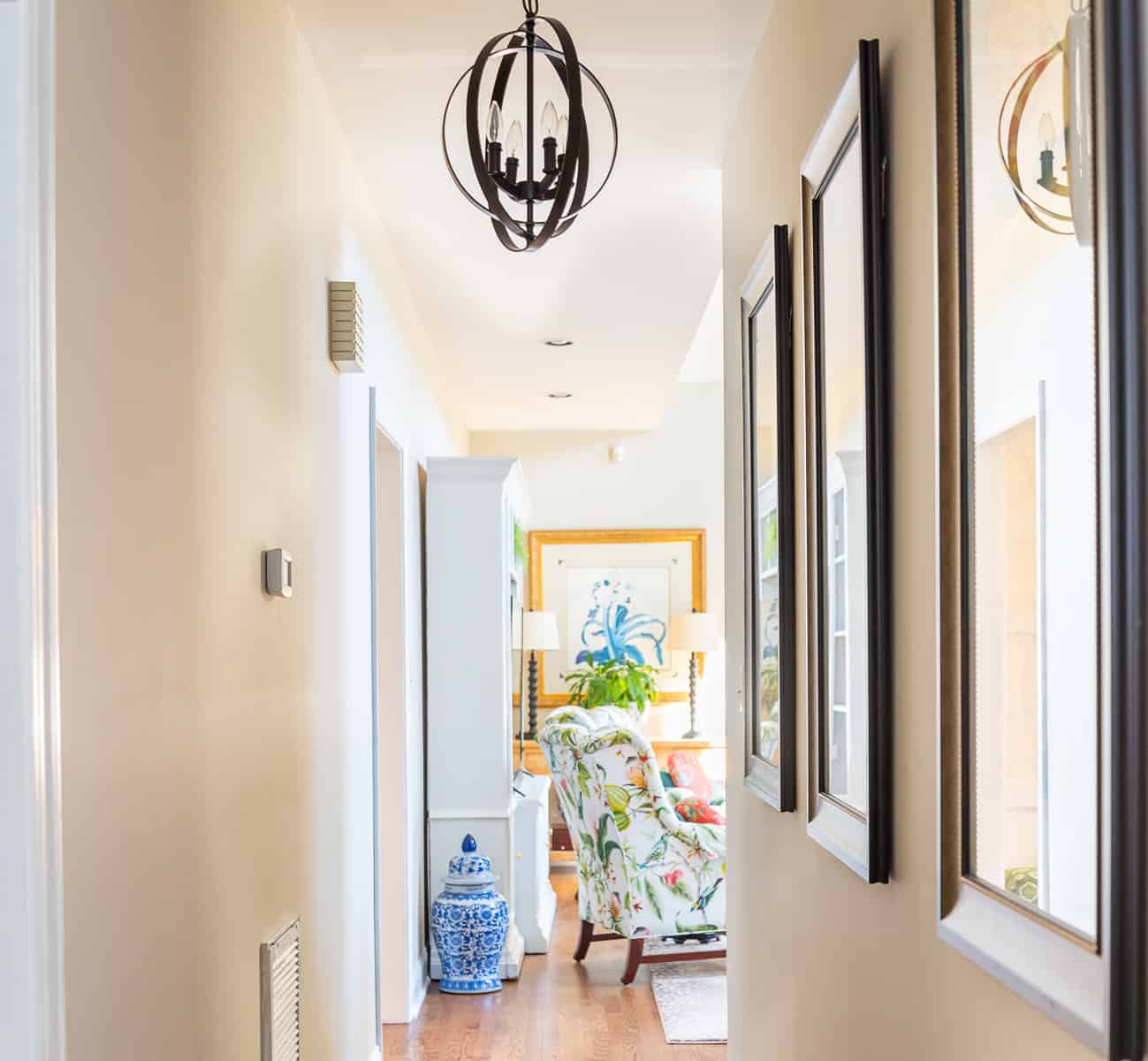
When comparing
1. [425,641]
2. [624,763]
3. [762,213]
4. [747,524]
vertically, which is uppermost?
[762,213]

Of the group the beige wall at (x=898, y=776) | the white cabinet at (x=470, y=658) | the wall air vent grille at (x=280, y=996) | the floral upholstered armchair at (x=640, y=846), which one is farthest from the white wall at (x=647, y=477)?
the wall air vent grille at (x=280, y=996)

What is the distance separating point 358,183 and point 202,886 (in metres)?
2.16

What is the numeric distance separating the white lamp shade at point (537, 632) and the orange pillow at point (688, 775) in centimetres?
117

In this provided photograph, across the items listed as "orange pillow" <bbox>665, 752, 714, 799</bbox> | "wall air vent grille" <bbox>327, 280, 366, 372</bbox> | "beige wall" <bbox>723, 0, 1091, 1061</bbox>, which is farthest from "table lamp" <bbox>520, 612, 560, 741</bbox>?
"beige wall" <bbox>723, 0, 1091, 1061</bbox>

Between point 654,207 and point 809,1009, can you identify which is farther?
point 654,207

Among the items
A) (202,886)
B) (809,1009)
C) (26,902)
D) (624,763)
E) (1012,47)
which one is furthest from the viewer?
(624,763)

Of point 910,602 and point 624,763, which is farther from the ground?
point 910,602

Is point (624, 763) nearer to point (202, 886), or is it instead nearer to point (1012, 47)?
point (202, 886)

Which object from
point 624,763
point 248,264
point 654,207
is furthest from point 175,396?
point 624,763

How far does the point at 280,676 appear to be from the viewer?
260cm

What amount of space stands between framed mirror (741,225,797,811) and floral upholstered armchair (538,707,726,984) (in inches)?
85.6

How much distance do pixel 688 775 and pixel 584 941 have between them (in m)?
1.43

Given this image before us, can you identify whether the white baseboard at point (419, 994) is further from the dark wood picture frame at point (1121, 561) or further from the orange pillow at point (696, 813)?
the dark wood picture frame at point (1121, 561)

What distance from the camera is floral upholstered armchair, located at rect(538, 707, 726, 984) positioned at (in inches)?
204
